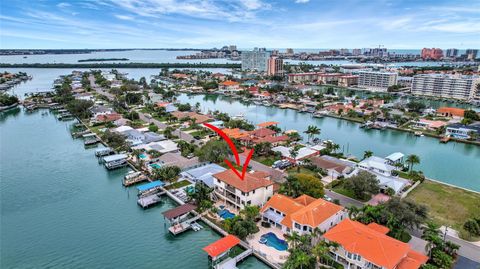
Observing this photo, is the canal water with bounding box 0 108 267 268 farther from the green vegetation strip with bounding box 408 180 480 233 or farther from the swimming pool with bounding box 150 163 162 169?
the green vegetation strip with bounding box 408 180 480 233

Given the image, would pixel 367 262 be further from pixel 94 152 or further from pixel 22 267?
pixel 94 152

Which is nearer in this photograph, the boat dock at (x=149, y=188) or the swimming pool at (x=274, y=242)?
the swimming pool at (x=274, y=242)

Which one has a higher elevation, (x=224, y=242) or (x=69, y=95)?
(x=69, y=95)

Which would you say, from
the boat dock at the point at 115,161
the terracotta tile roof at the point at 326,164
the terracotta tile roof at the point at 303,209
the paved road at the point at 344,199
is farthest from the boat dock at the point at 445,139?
the boat dock at the point at 115,161

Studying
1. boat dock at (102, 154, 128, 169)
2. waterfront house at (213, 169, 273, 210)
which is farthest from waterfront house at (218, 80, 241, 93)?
waterfront house at (213, 169, 273, 210)

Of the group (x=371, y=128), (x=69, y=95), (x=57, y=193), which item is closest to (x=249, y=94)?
(x=371, y=128)

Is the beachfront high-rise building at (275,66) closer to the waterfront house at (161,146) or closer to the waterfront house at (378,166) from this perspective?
the waterfront house at (161,146)

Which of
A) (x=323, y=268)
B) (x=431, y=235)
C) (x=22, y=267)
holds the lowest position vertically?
(x=22, y=267)
